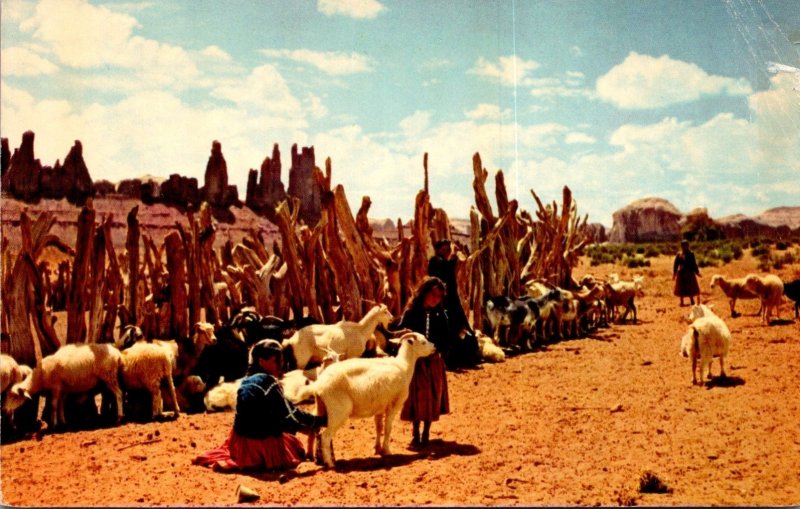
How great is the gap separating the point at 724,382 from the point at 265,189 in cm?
7879

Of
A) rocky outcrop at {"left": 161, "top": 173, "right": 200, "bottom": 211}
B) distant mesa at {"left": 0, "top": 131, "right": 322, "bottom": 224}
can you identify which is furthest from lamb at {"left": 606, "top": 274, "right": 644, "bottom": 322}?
rocky outcrop at {"left": 161, "top": 173, "right": 200, "bottom": 211}

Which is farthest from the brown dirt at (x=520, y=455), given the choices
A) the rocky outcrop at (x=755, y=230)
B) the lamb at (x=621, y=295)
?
the rocky outcrop at (x=755, y=230)

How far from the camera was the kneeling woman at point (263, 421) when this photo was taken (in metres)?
5.44

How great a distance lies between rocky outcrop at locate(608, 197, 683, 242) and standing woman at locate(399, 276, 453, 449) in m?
54.2

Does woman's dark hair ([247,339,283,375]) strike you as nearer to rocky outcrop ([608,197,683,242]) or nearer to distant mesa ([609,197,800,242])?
distant mesa ([609,197,800,242])

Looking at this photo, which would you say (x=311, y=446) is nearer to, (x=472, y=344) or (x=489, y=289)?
(x=472, y=344)

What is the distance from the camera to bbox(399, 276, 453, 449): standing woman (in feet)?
20.9

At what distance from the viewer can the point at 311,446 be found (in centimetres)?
588

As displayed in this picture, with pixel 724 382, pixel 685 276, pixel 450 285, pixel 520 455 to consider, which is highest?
pixel 450 285

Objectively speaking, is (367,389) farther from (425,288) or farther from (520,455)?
(520,455)

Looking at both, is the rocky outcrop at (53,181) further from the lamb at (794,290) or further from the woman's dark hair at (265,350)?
the woman's dark hair at (265,350)

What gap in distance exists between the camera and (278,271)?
10.3 m

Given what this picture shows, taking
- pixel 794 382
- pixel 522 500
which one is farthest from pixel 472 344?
pixel 522 500

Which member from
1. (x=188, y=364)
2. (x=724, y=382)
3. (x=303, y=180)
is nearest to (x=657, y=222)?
(x=303, y=180)
